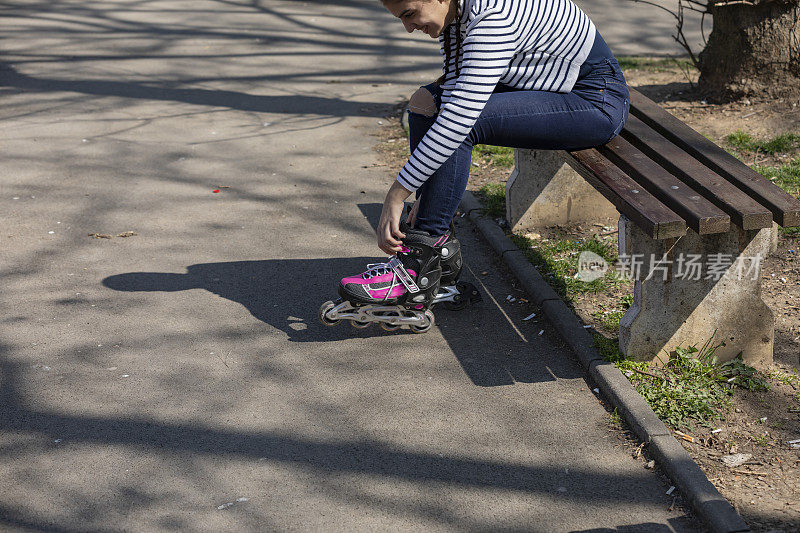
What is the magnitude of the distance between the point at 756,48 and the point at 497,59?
12.1 ft

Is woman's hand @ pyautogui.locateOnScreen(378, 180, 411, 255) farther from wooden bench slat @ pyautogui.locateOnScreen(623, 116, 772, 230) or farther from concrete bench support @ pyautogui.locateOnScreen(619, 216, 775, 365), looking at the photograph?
wooden bench slat @ pyautogui.locateOnScreen(623, 116, 772, 230)

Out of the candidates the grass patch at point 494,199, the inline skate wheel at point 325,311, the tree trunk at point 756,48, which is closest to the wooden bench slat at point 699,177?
the grass patch at point 494,199

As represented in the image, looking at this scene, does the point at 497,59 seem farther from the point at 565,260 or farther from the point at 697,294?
the point at 565,260

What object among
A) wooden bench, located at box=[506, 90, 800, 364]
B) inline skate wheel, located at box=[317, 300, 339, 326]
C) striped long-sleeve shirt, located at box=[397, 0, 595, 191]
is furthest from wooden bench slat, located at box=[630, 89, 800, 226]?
inline skate wheel, located at box=[317, 300, 339, 326]

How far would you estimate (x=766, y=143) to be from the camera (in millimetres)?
5625

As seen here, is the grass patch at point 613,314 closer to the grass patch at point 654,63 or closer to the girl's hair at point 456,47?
the girl's hair at point 456,47

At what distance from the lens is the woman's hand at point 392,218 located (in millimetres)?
3477

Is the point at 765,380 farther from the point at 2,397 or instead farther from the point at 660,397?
the point at 2,397

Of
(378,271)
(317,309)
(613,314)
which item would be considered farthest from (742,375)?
(317,309)

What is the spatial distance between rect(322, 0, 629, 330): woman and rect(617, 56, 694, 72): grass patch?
4.29 metres

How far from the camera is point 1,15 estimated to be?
11.0 meters

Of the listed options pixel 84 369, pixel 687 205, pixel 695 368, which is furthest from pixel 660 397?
pixel 84 369

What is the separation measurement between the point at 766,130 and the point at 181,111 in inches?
184

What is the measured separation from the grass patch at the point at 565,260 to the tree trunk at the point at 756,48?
260 cm
